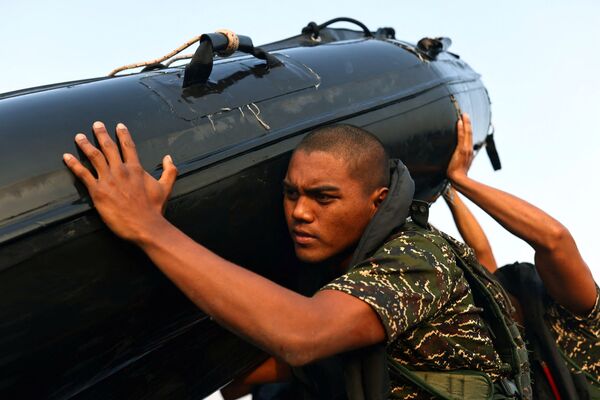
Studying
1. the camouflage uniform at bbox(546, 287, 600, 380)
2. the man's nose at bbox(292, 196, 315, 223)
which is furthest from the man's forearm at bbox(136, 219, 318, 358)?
the camouflage uniform at bbox(546, 287, 600, 380)

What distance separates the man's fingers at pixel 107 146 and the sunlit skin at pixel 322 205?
1.96 feet

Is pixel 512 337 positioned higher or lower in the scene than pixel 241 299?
lower

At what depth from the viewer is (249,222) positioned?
271 centimetres

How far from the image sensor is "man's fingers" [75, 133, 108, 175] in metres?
2.27

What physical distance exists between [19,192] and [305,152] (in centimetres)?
90

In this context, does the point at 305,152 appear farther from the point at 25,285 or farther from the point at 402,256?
the point at 25,285

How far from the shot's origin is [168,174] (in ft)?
7.91

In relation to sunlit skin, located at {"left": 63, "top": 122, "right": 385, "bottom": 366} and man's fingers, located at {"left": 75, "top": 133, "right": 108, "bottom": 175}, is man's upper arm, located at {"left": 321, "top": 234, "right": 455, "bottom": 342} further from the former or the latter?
man's fingers, located at {"left": 75, "top": 133, "right": 108, "bottom": 175}

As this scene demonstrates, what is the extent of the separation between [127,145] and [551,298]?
206 cm

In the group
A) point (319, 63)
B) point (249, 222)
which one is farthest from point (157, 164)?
point (319, 63)

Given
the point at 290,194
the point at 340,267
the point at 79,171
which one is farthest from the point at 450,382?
the point at 79,171

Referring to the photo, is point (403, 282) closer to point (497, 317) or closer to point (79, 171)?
point (497, 317)

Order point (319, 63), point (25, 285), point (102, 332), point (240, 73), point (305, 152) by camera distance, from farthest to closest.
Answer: point (319, 63) < point (240, 73) < point (305, 152) < point (102, 332) < point (25, 285)

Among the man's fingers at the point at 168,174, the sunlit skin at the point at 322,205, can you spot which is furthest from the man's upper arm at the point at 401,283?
the man's fingers at the point at 168,174
